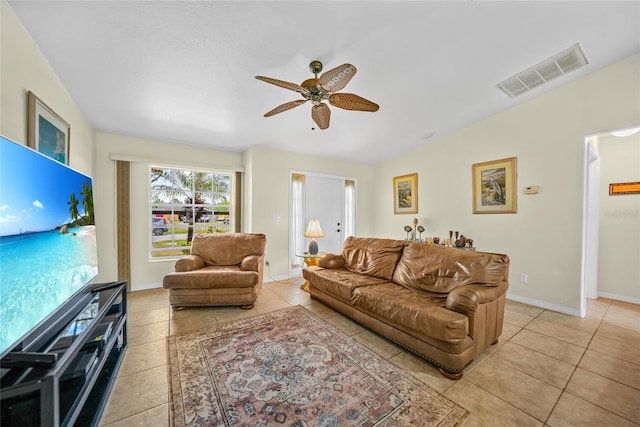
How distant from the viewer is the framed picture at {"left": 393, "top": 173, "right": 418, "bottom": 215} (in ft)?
15.8

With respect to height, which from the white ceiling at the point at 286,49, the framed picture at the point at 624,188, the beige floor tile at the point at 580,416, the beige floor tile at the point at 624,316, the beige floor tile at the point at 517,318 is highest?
the white ceiling at the point at 286,49

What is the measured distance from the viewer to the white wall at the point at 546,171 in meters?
2.77

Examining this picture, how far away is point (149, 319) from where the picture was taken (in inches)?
107

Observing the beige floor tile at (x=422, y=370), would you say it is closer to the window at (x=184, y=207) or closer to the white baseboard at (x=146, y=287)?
the window at (x=184, y=207)

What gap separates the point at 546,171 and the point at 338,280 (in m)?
3.13

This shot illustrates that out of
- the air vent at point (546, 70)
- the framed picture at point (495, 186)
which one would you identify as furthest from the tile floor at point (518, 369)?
the air vent at point (546, 70)

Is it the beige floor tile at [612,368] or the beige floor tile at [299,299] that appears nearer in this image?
the beige floor tile at [612,368]

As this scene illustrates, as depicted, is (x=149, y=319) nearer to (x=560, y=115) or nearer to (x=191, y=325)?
(x=191, y=325)

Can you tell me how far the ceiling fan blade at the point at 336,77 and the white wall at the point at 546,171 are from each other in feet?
9.98

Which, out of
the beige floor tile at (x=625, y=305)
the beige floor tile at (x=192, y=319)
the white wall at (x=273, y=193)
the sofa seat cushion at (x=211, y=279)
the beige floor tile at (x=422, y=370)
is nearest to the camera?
the beige floor tile at (x=422, y=370)

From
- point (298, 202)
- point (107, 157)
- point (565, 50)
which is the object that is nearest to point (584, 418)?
point (565, 50)

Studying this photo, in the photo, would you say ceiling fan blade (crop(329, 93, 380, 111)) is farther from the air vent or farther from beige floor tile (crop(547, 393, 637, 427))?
beige floor tile (crop(547, 393, 637, 427))

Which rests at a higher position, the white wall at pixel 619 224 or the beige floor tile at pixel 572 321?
the white wall at pixel 619 224

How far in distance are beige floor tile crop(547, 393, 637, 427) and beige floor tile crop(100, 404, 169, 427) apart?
226 centimetres
